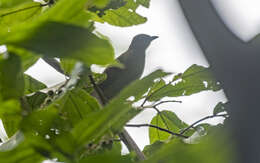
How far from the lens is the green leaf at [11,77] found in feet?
0.95

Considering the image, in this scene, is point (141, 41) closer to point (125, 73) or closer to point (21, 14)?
point (125, 73)

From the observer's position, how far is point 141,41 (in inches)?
77.6

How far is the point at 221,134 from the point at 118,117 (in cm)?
7

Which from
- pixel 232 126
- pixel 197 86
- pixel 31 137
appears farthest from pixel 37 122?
pixel 197 86

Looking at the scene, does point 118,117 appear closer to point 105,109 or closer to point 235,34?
point 105,109

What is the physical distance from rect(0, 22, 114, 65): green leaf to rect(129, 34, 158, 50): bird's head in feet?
5.09

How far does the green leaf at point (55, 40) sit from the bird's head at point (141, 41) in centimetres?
155

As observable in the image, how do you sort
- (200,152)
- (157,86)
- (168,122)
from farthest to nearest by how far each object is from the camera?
(168,122)
(157,86)
(200,152)

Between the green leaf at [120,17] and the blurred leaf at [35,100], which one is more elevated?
the green leaf at [120,17]

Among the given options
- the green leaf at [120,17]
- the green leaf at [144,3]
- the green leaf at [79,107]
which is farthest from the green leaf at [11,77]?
the green leaf at [144,3]

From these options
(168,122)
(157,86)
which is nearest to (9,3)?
(157,86)

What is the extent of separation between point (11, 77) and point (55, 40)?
0.22 feet

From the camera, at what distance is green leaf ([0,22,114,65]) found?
248 millimetres

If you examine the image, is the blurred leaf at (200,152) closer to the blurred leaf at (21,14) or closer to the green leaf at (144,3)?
the blurred leaf at (21,14)
